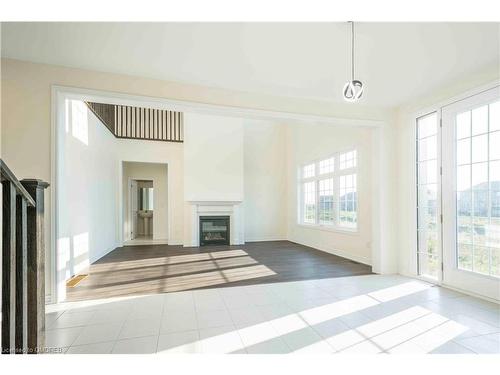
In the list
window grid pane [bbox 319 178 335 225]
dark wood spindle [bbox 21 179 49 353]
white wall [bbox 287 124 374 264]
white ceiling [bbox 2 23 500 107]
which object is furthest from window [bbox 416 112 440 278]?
dark wood spindle [bbox 21 179 49 353]

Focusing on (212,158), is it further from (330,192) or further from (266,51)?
(266,51)

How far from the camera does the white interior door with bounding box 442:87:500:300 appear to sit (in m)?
3.12

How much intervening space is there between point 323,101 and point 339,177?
231 centimetres

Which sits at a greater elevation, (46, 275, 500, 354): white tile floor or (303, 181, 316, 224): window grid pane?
(303, 181, 316, 224): window grid pane

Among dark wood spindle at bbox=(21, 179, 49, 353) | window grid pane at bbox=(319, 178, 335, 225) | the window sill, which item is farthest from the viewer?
window grid pane at bbox=(319, 178, 335, 225)

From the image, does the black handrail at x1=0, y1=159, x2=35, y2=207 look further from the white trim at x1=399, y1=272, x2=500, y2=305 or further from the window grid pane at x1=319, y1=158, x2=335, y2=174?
the window grid pane at x1=319, y1=158, x2=335, y2=174

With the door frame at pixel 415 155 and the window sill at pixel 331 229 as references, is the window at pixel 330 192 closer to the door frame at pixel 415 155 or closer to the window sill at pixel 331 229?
the window sill at pixel 331 229

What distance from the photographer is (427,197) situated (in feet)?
13.3

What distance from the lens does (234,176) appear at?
7664 mm

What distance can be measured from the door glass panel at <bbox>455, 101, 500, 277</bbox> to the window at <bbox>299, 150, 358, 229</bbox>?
2.13 meters

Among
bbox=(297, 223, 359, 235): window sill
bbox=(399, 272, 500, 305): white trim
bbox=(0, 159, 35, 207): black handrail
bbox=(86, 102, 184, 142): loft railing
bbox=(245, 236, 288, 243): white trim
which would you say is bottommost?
bbox=(245, 236, 288, 243): white trim

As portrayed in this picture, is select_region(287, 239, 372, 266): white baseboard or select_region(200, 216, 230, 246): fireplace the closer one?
select_region(287, 239, 372, 266): white baseboard

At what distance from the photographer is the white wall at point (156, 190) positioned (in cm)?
843

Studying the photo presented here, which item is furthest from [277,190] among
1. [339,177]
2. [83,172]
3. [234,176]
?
[83,172]
